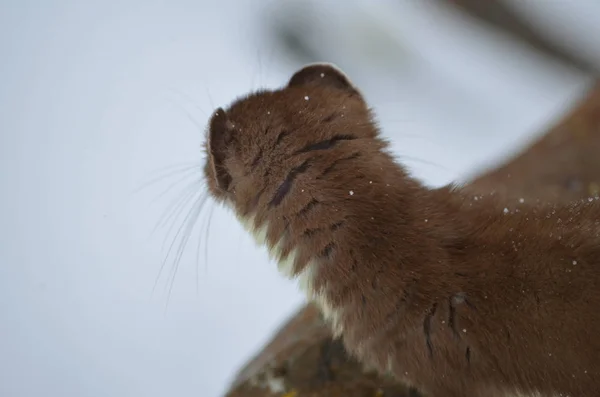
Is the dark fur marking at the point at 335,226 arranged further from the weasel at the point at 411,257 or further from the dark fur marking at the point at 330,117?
the dark fur marking at the point at 330,117

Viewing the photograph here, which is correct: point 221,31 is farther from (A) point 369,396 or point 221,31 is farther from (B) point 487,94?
(A) point 369,396

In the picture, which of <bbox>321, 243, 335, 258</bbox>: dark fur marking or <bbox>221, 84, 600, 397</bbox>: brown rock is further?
<bbox>221, 84, 600, 397</bbox>: brown rock

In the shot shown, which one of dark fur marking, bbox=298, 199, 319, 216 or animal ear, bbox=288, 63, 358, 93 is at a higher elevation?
animal ear, bbox=288, 63, 358, 93

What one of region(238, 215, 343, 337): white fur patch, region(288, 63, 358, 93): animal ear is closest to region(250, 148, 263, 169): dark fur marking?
region(238, 215, 343, 337): white fur patch

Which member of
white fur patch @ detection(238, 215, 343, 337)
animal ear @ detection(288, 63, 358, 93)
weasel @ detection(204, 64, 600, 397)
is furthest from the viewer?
animal ear @ detection(288, 63, 358, 93)

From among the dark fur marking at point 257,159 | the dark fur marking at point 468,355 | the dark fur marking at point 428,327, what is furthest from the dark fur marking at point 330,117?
the dark fur marking at point 468,355

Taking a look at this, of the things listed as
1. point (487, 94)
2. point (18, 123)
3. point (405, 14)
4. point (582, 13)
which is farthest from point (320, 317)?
point (582, 13)

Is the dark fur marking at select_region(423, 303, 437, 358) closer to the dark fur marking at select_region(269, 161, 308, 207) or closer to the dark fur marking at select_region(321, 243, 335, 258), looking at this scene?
the dark fur marking at select_region(321, 243, 335, 258)
